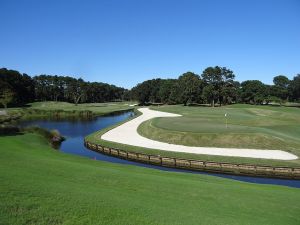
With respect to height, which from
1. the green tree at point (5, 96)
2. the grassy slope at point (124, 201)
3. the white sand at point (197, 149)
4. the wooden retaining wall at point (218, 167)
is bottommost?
the wooden retaining wall at point (218, 167)

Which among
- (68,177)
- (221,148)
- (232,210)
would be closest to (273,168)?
(221,148)

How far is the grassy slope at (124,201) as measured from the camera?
10.3 meters

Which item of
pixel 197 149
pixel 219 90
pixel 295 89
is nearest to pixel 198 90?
pixel 219 90

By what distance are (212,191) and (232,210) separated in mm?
3275

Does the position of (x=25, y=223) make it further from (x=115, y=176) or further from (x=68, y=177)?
(x=115, y=176)

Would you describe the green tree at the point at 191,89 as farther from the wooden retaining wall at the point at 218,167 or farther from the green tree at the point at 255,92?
the wooden retaining wall at the point at 218,167

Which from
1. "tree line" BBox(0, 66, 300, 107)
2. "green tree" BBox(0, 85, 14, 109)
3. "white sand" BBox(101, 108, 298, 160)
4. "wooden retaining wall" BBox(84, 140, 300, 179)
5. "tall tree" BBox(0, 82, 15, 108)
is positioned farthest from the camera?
"tree line" BBox(0, 66, 300, 107)

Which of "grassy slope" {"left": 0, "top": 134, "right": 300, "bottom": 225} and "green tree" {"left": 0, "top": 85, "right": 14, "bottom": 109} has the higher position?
"green tree" {"left": 0, "top": 85, "right": 14, "bottom": 109}

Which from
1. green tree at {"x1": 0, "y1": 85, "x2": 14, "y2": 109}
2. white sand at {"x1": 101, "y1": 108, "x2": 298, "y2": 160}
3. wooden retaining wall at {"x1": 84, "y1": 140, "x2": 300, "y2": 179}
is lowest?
wooden retaining wall at {"x1": 84, "y1": 140, "x2": 300, "y2": 179}

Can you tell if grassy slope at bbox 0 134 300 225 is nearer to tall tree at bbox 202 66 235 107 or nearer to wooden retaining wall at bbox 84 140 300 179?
wooden retaining wall at bbox 84 140 300 179

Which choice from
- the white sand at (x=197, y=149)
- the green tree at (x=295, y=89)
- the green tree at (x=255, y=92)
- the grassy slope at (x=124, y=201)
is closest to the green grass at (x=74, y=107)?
the green tree at (x=255, y=92)

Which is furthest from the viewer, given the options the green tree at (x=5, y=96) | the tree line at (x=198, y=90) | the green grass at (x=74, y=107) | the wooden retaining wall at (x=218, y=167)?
the tree line at (x=198, y=90)

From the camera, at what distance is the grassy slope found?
10258mm

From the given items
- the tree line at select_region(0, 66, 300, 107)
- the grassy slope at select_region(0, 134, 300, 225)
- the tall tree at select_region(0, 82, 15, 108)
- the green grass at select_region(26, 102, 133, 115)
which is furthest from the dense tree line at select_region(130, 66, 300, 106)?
the grassy slope at select_region(0, 134, 300, 225)
